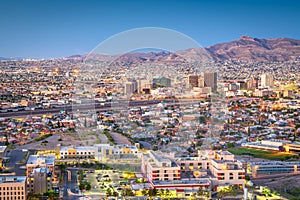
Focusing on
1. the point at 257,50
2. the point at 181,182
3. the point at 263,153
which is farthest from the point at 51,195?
the point at 257,50

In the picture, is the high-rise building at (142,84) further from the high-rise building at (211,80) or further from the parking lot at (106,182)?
the parking lot at (106,182)

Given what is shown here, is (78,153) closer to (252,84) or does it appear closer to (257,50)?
(252,84)

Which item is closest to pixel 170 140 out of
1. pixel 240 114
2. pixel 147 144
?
pixel 147 144

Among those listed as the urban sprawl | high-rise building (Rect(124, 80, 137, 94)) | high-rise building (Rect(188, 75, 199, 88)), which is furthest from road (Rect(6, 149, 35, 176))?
high-rise building (Rect(188, 75, 199, 88))

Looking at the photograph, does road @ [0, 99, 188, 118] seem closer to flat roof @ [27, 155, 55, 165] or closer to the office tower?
the office tower

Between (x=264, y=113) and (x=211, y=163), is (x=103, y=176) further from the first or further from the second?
(x=264, y=113)

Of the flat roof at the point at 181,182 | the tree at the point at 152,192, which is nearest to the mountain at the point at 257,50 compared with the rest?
the flat roof at the point at 181,182
